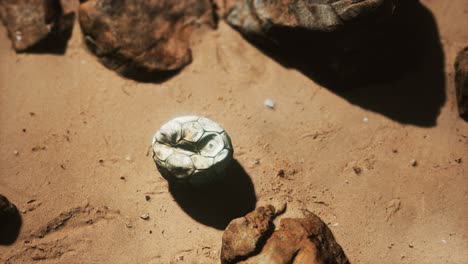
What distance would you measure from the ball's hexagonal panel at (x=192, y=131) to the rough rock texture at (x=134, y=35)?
1.24 m

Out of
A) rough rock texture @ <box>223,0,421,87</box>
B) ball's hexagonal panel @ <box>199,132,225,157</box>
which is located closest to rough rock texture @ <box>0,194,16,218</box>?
ball's hexagonal panel @ <box>199,132,225,157</box>

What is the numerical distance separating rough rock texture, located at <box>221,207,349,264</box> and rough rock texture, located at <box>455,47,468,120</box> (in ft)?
7.22

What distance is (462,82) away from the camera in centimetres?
426

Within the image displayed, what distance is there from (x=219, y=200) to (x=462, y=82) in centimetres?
293

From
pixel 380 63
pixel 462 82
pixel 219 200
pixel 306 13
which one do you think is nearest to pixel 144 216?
pixel 219 200

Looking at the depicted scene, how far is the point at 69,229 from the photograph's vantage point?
3.64 metres

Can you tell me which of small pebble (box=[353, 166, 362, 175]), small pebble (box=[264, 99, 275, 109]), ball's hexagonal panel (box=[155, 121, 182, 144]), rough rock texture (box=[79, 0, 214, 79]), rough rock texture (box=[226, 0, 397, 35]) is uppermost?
rough rock texture (box=[226, 0, 397, 35])

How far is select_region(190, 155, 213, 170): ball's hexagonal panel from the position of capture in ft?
10.9

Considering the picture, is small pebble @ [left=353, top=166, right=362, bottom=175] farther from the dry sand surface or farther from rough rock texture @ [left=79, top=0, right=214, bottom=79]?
rough rock texture @ [left=79, top=0, right=214, bottom=79]

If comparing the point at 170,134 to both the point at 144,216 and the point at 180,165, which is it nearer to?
the point at 180,165

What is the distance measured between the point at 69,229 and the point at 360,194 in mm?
2831

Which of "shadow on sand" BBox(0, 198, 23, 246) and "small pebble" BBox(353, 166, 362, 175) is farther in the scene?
"small pebble" BBox(353, 166, 362, 175)

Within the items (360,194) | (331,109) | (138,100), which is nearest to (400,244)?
(360,194)

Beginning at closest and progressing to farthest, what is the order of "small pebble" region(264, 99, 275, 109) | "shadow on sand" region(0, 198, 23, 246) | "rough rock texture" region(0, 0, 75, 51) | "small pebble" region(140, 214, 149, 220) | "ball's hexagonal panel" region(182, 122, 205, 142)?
"ball's hexagonal panel" region(182, 122, 205, 142)
"shadow on sand" region(0, 198, 23, 246)
"small pebble" region(140, 214, 149, 220)
"small pebble" region(264, 99, 275, 109)
"rough rock texture" region(0, 0, 75, 51)
